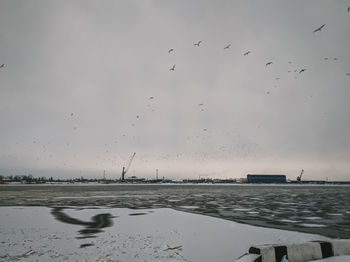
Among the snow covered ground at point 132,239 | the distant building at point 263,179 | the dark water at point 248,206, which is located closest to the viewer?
the snow covered ground at point 132,239

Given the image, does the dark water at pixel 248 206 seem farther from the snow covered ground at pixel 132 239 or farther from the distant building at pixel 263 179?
the distant building at pixel 263 179

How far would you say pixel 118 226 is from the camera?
988 cm

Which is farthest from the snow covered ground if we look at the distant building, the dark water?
the distant building

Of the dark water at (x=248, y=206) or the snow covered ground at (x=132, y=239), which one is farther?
the dark water at (x=248, y=206)

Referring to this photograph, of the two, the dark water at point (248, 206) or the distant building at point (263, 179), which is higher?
the distant building at point (263, 179)

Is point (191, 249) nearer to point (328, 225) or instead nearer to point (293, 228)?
point (293, 228)

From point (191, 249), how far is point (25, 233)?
548 centimetres

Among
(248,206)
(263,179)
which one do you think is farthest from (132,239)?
(263,179)

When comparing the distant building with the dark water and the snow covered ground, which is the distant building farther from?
the snow covered ground

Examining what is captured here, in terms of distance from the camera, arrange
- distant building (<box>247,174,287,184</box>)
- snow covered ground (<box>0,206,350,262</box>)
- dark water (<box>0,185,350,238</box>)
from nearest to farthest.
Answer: snow covered ground (<box>0,206,350,262</box>)
dark water (<box>0,185,350,238</box>)
distant building (<box>247,174,287,184</box>)

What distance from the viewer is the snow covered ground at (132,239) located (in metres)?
5.98

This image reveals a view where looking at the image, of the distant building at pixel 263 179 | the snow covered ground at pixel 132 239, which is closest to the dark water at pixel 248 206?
the snow covered ground at pixel 132 239

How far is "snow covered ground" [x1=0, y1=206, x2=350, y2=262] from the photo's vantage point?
5.98 m

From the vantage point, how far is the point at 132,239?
773cm
